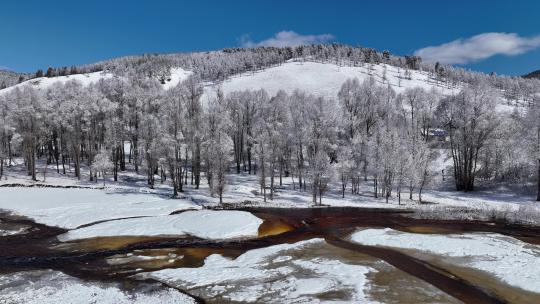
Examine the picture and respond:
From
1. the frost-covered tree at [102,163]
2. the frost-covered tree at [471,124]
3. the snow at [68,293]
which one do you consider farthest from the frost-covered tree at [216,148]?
the frost-covered tree at [471,124]

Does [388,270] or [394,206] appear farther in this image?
[394,206]

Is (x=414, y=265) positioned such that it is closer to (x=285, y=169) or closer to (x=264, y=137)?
(x=264, y=137)

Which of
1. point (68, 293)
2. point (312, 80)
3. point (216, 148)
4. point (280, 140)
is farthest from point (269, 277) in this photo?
point (312, 80)

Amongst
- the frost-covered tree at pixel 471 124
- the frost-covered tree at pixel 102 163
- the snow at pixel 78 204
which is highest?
the frost-covered tree at pixel 471 124

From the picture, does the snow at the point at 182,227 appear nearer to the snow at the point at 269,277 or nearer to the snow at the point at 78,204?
the snow at the point at 78,204

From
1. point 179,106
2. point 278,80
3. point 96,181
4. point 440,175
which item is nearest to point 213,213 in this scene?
point 179,106

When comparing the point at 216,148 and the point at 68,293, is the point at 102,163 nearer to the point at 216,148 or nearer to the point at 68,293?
the point at 216,148
